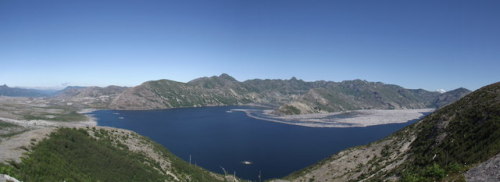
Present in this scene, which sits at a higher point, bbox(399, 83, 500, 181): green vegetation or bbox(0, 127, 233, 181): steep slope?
bbox(399, 83, 500, 181): green vegetation

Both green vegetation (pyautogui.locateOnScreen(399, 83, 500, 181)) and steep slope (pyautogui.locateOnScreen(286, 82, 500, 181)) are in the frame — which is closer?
green vegetation (pyautogui.locateOnScreen(399, 83, 500, 181))

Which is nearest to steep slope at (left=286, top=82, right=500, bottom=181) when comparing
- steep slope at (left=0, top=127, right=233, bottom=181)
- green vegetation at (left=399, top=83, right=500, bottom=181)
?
green vegetation at (left=399, top=83, right=500, bottom=181)

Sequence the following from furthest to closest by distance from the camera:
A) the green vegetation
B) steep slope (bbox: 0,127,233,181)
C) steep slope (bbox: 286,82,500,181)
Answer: steep slope (bbox: 286,82,500,181) → steep slope (bbox: 0,127,233,181) → the green vegetation

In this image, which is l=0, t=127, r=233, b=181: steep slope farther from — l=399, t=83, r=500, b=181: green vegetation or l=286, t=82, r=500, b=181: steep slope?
l=399, t=83, r=500, b=181: green vegetation

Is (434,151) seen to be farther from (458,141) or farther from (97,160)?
(97,160)

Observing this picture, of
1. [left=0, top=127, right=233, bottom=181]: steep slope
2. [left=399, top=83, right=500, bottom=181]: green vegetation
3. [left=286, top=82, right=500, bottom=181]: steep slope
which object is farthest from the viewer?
[left=286, top=82, right=500, bottom=181]: steep slope

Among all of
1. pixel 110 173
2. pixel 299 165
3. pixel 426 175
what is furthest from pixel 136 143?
pixel 299 165

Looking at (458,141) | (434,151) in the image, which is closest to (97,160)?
(434,151)

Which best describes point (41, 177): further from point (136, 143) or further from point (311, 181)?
point (311, 181)
